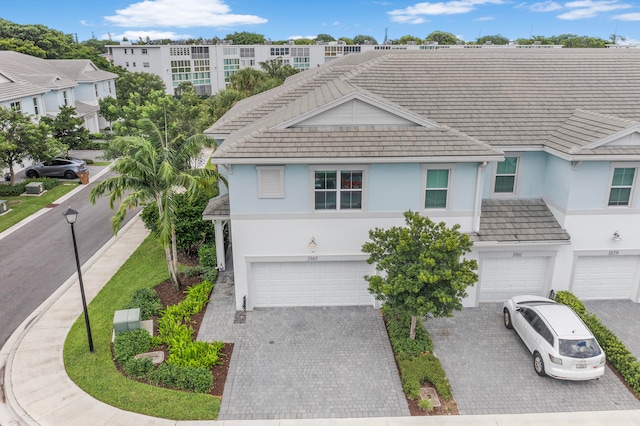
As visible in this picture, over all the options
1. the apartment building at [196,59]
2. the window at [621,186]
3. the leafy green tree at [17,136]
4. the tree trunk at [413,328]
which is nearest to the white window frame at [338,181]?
the tree trunk at [413,328]

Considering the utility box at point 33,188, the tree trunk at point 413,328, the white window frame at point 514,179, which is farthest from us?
the utility box at point 33,188

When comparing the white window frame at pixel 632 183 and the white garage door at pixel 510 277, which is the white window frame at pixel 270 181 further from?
the white window frame at pixel 632 183

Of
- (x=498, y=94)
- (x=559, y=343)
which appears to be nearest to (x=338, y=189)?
(x=559, y=343)

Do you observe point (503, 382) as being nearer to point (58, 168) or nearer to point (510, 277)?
point (510, 277)

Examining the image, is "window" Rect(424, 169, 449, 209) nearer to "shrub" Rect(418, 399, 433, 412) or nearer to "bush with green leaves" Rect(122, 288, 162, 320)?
"shrub" Rect(418, 399, 433, 412)

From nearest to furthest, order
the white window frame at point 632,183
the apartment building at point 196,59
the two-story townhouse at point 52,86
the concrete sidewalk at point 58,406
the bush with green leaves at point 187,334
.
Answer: the concrete sidewalk at point 58,406, the bush with green leaves at point 187,334, the white window frame at point 632,183, the two-story townhouse at point 52,86, the apartment building at point 196,59
